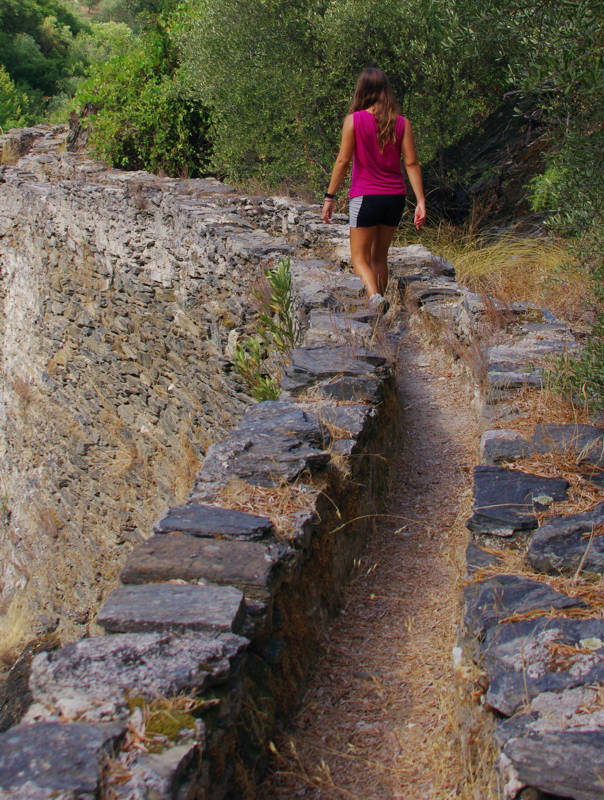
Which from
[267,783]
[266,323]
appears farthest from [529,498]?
[266,323]

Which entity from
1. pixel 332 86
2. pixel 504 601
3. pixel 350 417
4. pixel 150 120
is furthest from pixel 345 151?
pixel 150 120

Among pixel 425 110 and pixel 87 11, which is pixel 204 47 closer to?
pixel 425 110

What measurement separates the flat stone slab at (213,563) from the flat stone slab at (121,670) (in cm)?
29

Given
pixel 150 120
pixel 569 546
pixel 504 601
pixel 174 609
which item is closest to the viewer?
pixel 174 609

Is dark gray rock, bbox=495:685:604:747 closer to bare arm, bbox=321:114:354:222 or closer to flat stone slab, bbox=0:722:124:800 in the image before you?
flat stone slab, bbox=0:722:124:800

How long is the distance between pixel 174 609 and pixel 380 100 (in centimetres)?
399

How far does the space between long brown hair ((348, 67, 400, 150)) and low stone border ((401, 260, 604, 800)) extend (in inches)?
80.7

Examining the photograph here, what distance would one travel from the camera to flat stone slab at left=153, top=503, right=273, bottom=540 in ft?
8.59

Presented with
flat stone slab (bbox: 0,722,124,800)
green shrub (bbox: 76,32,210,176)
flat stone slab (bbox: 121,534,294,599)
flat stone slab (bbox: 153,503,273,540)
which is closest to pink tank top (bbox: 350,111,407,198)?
flat stone slab (bbox: 153,503,273,540)

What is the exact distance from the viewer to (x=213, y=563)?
2.44 meters

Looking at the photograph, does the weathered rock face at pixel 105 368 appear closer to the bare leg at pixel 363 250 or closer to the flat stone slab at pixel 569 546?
the bare leg at pixel 363 250

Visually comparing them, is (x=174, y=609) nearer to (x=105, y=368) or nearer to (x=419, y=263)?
(x=419, y=263)

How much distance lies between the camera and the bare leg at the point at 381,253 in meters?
5.61

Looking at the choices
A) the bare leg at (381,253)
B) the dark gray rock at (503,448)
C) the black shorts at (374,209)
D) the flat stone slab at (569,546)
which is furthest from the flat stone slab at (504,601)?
the bare leg at (381,253)
